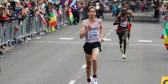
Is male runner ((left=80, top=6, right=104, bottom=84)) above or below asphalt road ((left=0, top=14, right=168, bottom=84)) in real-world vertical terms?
above

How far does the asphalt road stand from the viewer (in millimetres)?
10586

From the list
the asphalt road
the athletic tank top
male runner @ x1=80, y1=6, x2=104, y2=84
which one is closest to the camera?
male runner @ x1=80, y1=6, x2=104, y2=84

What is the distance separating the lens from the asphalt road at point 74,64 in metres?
10.6

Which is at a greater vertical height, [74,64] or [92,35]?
[92,35]

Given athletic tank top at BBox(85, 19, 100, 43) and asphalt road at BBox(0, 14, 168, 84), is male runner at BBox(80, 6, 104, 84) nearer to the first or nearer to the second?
athletic tank top at BBox(85, 19, 100, 43)

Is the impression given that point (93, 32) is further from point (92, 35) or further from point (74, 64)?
point (74, 64)

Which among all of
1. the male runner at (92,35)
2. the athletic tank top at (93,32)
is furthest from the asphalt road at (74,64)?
the athletic tank top at (93,32)

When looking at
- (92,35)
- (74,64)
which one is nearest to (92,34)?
(92,35)

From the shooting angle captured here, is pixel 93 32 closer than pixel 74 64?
Yes

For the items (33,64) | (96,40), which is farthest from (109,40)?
(96,40)

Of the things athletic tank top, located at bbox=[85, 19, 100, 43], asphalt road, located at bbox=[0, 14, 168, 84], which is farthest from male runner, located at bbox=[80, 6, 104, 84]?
asphalt road, located at bbox=[0, 14, 168, 84]

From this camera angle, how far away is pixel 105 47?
1838cm

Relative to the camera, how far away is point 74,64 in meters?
13.2

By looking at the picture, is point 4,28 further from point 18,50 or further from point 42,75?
point 42,75
